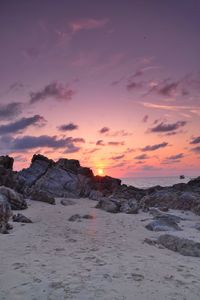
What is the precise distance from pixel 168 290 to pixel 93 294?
1899mm

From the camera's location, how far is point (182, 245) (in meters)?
13.4

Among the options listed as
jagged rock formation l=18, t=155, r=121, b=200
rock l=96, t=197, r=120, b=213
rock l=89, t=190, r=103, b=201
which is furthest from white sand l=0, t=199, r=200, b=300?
rock l=89, t=190, r=103, b=201

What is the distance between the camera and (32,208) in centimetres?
2589

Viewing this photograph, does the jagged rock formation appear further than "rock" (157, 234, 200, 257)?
Yes

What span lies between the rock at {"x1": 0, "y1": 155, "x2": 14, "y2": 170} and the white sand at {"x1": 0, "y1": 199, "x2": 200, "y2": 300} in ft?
74.7

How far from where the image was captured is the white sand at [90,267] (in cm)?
865

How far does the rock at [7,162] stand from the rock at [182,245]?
27.9 m

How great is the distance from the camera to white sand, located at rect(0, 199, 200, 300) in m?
8.65

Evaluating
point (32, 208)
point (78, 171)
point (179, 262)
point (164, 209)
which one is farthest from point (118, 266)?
Answer: point (78, 171)

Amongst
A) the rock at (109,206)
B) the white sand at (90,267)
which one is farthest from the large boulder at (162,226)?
the rock at (109,206)

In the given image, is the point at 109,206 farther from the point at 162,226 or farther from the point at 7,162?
the point at 7,162

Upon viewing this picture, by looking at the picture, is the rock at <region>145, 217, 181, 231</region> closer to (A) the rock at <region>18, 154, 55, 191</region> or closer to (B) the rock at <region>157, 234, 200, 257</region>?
(B) the rock at <region>157, 234, 200, 257</region>

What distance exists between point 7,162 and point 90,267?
101 feet

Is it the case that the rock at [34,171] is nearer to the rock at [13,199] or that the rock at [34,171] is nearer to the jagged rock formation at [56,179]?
the jagged rock formation at [56,179]
